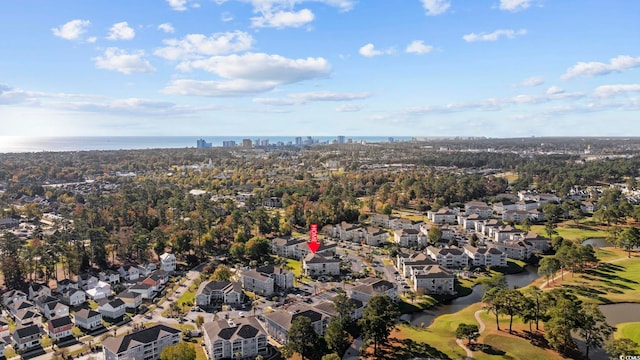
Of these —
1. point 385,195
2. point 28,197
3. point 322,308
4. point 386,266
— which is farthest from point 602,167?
point 28,197

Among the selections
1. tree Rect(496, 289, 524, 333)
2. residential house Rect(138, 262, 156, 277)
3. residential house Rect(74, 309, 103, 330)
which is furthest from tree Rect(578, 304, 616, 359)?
residential house Rect(138, 262, 156, 277)

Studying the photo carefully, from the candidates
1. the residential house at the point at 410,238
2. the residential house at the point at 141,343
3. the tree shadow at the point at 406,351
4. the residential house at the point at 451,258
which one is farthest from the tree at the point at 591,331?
the residential house at the point at 141,343

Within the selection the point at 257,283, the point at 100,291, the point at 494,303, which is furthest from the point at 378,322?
the point at 100,291

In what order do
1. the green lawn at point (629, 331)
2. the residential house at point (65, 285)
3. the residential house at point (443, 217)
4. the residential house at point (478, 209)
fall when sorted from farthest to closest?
1. the residential house at point (478, 209)
2. the residential house at point (443, 217)
3. the residential house at point (65, 285)
4. the green lawn at point (629, 331)

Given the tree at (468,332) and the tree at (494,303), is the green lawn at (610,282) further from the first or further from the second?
the tree at (468,332)

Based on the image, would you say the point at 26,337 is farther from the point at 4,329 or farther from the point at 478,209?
the point at 478,209

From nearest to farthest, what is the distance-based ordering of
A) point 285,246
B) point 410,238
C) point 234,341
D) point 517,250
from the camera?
1. point 234,341
2. point 517,250
3. point 285,246
4. point 410,238
